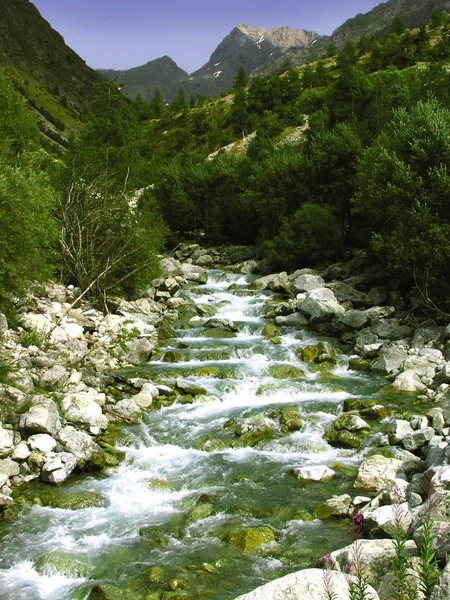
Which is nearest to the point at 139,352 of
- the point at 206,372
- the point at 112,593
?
the point at 206,372

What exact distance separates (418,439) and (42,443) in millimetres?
7754

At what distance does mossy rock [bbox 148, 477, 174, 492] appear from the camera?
9.80 m

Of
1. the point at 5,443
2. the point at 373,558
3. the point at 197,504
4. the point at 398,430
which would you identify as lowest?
the point at 398,430

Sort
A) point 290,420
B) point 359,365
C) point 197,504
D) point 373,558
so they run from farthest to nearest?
1. point 359,365
2. point 290,420
3. point 197,504
4. point 373,558

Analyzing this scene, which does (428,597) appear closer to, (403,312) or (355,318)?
(355,318)

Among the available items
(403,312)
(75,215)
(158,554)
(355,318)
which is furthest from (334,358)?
(75,215)

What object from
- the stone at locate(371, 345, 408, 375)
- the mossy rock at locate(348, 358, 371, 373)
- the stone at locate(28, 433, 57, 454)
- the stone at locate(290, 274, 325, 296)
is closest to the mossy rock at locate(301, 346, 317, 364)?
the mossy rock at locate(348, 358, 371, 373)

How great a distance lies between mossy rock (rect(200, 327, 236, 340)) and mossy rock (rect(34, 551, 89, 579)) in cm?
1269

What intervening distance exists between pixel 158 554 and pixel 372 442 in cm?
549

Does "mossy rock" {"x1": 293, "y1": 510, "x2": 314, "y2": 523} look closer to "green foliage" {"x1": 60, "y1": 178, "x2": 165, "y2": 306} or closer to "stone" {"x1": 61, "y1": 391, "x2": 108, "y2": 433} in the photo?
"stone" {"x1": 61, "y1": 391, "x2": 108, "y2": 433}

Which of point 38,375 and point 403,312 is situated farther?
point 403,312

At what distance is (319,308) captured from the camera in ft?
67.7

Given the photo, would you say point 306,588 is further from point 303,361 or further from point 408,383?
point 303,361

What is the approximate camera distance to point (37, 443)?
1017cm
